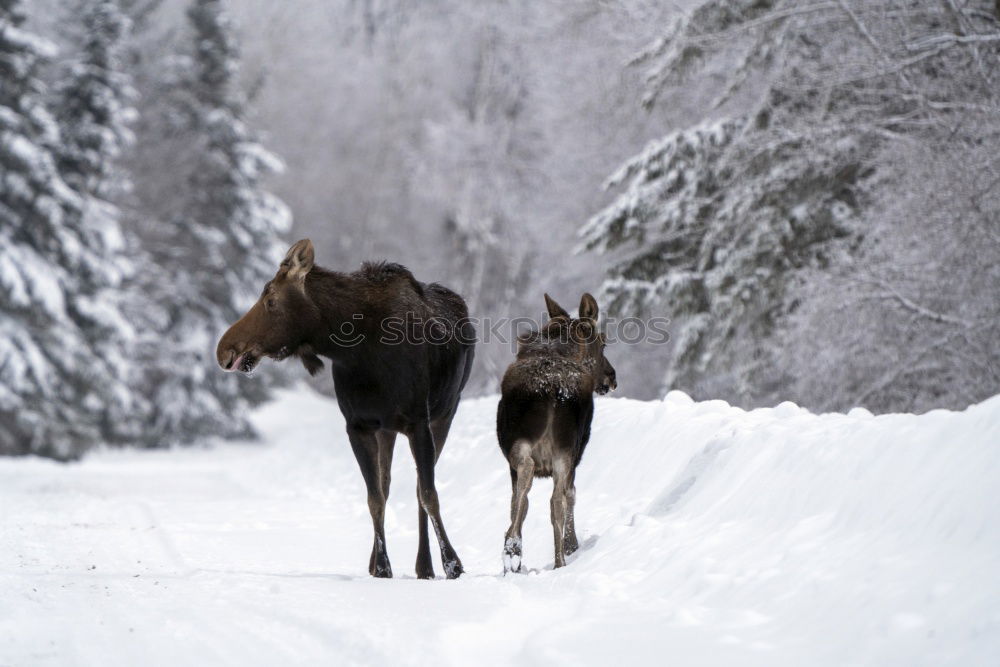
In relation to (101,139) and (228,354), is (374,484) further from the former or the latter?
(101,139)

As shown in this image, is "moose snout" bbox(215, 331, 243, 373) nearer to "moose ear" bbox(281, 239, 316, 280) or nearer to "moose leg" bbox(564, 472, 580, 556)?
"moose ear" bbox(281, 239, 316, 280)

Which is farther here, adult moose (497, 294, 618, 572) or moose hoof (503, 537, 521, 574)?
adult moose (497, 294, 618, 572)

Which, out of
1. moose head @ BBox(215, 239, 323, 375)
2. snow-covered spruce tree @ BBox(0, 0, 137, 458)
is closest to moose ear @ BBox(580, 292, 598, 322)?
moose head @ BBox(215, 239, 323, 375)

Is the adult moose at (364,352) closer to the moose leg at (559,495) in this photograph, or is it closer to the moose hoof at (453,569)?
the moose hoof at (453,569)

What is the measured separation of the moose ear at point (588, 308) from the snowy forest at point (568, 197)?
6.28 metres

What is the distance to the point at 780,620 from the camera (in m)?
4.26

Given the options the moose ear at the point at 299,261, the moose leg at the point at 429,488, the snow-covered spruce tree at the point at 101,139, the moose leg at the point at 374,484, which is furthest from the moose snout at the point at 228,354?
the snow-covered spruce tree at the point at 101,139

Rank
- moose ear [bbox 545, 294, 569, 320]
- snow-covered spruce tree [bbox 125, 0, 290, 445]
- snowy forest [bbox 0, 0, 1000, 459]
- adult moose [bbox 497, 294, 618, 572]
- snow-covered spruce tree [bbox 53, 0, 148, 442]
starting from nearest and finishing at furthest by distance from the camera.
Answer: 1. adult moose [bbox 497, 294, 618, 572]
2. moose ear [bbox 545, 294, 569, 320]
3. snowy forest [bbox 0, 0, 1000, 459]
4. snow-covered spruce tree [bbox 53, 0, 148, 442]
5. snow-covered spruce tree [bbox 125, 0, 290, 445]

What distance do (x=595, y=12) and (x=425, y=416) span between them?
14925mm

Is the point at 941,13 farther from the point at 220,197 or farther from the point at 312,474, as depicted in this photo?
the point at 220,197

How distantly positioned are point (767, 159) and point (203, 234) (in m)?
21.5

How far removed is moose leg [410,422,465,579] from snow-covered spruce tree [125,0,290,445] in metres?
25.0

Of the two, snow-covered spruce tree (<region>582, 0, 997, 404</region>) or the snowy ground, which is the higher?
snow-covered spruce tree (<region>582, 0, 997, 404</region>)

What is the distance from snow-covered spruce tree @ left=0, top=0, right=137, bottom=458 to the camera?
2258 centimetres
